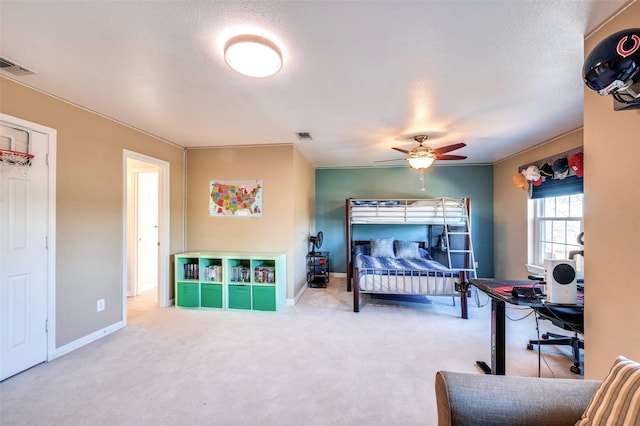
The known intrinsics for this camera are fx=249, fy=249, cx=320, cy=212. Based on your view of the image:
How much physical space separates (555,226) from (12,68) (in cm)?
621

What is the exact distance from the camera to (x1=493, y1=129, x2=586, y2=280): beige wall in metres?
4.00

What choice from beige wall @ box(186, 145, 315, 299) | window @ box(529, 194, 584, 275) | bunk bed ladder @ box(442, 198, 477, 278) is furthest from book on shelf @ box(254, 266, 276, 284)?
window @ box(529, 194, 584, 275)

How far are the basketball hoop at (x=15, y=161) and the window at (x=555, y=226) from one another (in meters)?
5.76

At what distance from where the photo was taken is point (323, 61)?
1769mm

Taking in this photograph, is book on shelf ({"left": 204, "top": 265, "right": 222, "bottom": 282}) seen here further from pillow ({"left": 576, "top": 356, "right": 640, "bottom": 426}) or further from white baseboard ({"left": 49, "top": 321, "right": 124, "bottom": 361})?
pillow ({"left": 576, "top": 356, "right": 640, "bottom": 426})

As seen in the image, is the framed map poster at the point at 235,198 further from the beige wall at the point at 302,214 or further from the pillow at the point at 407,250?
the pillow at the point at 407,250

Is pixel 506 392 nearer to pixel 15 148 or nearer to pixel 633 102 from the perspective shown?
pixel 633 102

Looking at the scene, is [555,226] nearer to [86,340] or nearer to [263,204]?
[263,204]

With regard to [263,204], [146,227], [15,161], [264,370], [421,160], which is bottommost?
[264,370]

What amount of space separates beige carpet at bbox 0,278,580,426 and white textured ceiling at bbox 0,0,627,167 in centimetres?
245

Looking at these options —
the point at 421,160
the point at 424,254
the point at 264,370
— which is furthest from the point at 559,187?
the point at 264,370

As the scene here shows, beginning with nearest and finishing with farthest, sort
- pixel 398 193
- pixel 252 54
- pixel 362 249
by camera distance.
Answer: pixel 252 54 < pixel 362 249 < pixel 398 193

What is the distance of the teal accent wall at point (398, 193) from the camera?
5.18 metres

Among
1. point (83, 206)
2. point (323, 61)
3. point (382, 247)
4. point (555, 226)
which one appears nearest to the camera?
point (323, 61)
